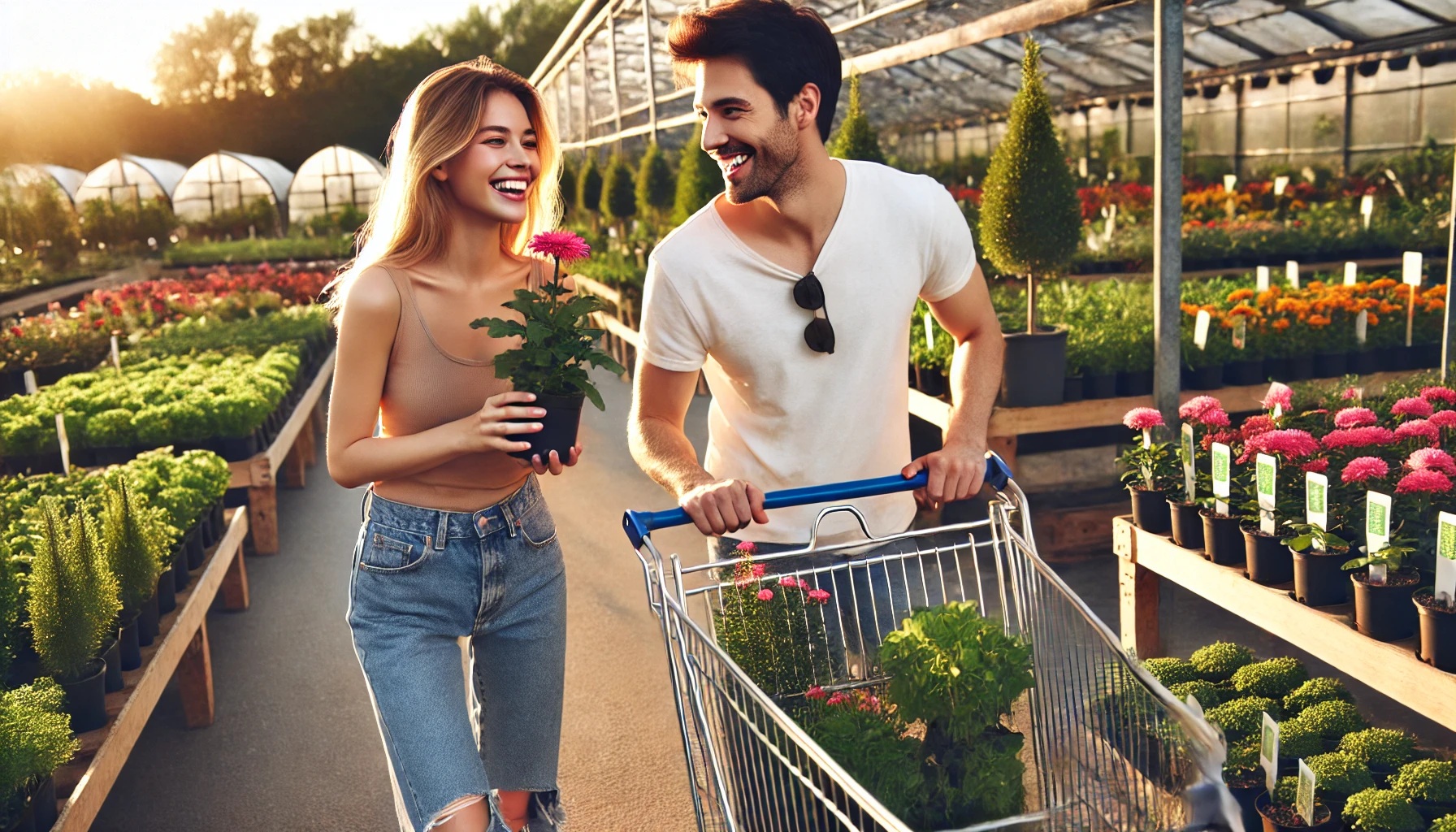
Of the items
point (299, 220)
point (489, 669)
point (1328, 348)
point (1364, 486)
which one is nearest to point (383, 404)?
point (489, 669)

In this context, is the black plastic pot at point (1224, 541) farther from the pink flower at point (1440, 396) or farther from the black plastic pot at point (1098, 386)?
the black plastic pot at point (1098, 386)

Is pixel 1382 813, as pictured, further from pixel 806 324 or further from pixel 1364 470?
pixel 806 324

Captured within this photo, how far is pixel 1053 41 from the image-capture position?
43.9 ft

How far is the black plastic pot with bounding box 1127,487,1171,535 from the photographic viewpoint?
11.1 ft

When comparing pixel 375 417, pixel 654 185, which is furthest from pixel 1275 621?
pixel 654 185

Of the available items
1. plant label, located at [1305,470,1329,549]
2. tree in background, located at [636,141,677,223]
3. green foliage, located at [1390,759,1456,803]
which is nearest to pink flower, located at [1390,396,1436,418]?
plant label, located at [1305,470,1329,549]

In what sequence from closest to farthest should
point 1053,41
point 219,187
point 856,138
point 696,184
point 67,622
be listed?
1. point 67,622
2. point 856,138
3. point 696,184
4. point 1053,41
5. point 219,187

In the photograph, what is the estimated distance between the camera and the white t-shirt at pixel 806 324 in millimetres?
2084

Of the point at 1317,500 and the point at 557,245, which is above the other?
the point at 557,245

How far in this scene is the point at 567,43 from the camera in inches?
739

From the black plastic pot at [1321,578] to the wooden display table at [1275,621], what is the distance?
0.02 meters

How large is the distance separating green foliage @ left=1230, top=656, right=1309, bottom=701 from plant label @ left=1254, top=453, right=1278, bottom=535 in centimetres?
Result: 31

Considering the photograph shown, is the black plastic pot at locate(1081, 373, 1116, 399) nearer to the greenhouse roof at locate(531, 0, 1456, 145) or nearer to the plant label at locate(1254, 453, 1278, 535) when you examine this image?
the greenhouse roof at locate(531, 0, 1456, 145)

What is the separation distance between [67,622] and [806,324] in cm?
187
